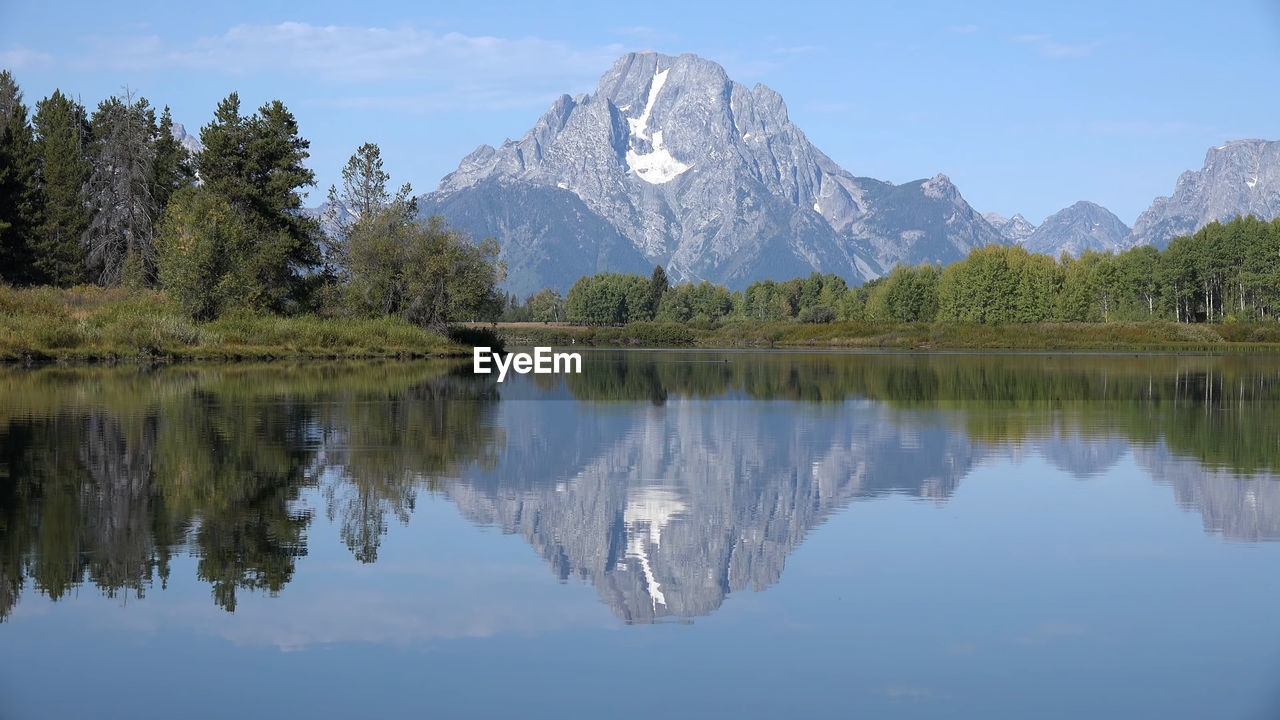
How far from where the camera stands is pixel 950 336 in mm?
144625

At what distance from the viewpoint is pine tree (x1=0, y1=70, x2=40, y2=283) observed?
78688mm

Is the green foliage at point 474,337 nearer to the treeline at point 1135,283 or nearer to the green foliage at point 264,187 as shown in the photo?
the green foliage at point 264,187

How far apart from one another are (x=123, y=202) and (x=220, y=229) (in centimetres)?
2530

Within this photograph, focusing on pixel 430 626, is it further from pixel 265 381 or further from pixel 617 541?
pixel 265 381

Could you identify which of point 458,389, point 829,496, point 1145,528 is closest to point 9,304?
point 458,389

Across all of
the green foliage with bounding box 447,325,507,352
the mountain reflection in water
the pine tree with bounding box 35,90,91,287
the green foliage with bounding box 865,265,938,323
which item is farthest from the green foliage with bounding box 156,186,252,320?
the green foliage with bounding box 865,265,938,323

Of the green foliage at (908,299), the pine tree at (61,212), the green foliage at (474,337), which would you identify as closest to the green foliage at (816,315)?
the green foliage at (908,299)

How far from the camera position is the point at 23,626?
34.2 ft

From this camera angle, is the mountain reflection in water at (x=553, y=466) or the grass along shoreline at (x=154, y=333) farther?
the grass along shoreline at (x=154, y=333)

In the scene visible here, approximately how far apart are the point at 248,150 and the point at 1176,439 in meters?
65.9

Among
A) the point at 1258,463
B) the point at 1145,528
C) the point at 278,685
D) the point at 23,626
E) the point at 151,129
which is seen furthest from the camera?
the point at 151,129

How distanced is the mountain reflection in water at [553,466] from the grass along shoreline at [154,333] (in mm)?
16512

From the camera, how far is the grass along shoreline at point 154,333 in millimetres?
59966

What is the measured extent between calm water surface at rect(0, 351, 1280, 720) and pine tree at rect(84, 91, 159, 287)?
64604 millimetres
